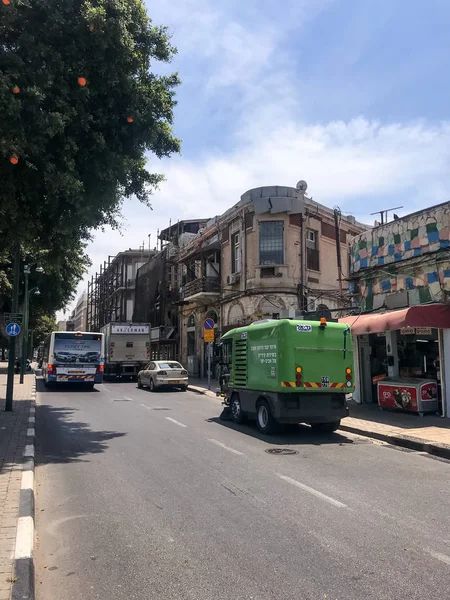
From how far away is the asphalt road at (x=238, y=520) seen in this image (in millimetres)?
3984

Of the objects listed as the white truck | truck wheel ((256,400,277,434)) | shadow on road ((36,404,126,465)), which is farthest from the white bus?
truck wheel ((256,400,277,434))

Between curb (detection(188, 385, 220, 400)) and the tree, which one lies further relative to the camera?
curb (detection(188, 385, 220, 400))

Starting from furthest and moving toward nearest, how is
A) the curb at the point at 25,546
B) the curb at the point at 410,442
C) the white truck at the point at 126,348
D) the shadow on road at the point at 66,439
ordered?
the white truck at the point at 126,348 → the curb at the point at 410,442 → the shadow on road at the point at 66,439 → the curb at the point at 25,546

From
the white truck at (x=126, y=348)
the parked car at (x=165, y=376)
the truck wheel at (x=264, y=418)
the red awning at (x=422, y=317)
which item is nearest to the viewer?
the truck wheel at (x=264, y=418)

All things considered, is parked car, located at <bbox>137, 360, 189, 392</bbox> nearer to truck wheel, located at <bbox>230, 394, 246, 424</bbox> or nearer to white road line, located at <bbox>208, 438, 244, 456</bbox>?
truck wheel, located at <bbox>230, 394, 246, 424</bbox>

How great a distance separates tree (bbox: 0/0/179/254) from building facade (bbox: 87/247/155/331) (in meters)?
47.1

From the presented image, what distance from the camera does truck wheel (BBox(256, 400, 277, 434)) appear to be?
449 inches

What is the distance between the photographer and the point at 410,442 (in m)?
10.5

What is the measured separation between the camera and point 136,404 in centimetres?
1839

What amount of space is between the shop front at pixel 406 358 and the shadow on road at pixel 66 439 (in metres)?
8.18


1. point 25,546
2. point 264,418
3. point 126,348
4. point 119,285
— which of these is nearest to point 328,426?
point 264,418

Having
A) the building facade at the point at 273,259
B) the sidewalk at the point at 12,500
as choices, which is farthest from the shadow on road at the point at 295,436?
the building facade at the point at 273,259

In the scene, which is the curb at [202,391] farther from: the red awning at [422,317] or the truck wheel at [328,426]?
the red awning at [422,317]

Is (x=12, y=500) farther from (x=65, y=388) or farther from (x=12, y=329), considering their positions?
(x=65, y=388)
